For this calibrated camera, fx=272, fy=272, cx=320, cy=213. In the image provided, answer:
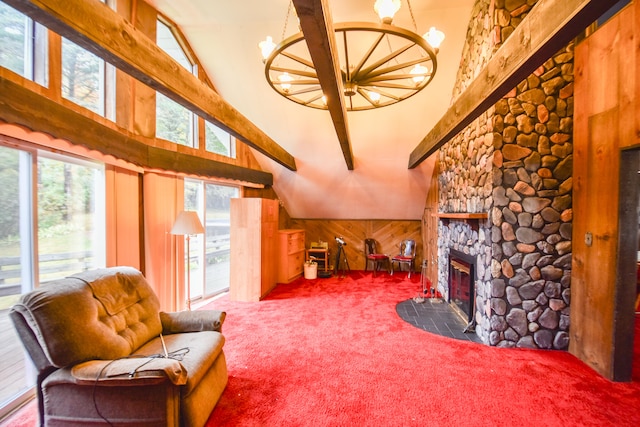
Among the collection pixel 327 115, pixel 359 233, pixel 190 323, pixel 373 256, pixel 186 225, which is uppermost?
pixel 327 115

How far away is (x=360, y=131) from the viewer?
4.75 metres

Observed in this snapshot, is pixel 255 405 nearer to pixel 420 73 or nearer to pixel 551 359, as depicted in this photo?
pixel 551 359

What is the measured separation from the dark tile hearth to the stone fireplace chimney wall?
38 cm

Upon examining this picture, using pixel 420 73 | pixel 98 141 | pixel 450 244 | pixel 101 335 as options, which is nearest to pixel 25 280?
pixel 101 335

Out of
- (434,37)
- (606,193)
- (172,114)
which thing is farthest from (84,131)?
(606,193)

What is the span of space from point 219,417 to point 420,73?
3.15 meters

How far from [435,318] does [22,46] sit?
5.09 m

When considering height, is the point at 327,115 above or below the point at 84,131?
above

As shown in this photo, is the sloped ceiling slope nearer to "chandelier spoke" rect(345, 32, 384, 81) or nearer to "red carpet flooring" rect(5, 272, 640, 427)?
"chandelier spoke" rect(345, 32, 384, 81)

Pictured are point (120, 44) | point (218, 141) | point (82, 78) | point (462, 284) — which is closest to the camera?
point (120, 44)

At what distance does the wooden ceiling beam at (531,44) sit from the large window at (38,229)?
3473 mm

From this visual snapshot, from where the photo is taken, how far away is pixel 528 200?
9.21 feet

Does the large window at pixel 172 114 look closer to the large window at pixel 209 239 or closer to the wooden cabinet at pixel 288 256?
the large window at pixel 209 239

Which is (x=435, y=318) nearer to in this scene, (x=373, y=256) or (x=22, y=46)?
(x=373, y=256)
